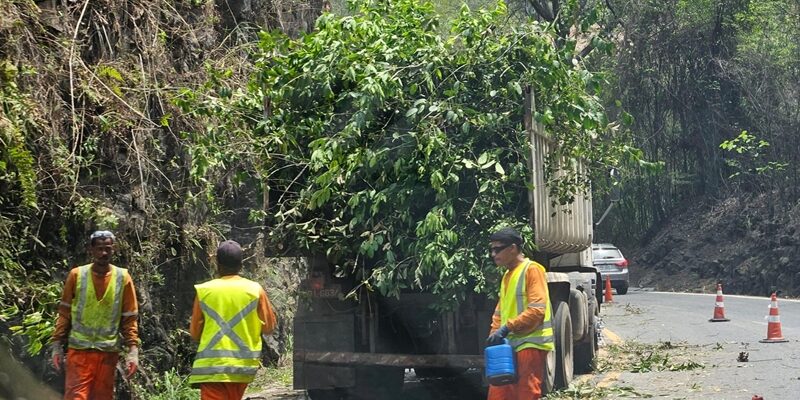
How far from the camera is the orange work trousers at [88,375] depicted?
7809 millimetres

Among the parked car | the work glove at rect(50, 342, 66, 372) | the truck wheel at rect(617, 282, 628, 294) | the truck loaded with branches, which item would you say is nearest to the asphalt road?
the truck loaded with branches

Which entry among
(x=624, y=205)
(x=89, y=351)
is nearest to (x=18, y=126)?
(x=89, y=351)

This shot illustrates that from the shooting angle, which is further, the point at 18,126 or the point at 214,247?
the point at 214,247

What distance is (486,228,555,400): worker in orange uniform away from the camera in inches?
296

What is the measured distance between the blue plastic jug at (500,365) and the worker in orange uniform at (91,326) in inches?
99.2

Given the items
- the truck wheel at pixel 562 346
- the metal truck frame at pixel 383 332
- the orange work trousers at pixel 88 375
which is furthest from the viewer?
the truck wheel at pixel 562 346

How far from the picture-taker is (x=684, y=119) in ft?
125

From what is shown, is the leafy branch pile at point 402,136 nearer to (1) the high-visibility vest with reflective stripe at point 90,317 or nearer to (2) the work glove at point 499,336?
(2) the work glove at point 499,336

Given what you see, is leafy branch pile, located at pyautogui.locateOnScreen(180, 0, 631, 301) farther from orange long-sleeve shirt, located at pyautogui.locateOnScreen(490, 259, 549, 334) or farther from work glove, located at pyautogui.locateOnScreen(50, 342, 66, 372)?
work glove, located at pyautogui.locateOnScreen(50, 342, 66, 372)

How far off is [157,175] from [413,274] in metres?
3.09

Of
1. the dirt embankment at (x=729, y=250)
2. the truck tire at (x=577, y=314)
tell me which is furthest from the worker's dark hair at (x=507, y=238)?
the dirt embankment at (x=729, y=250)

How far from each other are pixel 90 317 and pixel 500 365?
2.88 meters

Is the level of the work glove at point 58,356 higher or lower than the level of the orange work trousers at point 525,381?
higher

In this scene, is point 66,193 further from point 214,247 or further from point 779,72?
point 779,72
